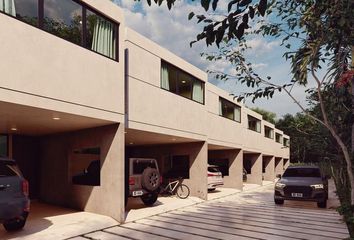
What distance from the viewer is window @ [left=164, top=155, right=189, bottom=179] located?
16.4m

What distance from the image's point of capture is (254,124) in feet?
82.5

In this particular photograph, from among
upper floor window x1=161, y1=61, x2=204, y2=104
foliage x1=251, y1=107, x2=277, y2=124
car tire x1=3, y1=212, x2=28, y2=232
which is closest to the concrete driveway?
car tire x1=3, y1=212, x2=28, y2=232

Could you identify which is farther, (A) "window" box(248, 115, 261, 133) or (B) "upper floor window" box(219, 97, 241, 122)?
(A) "window" box(248, 115, 261, 133)

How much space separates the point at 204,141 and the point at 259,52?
20.8ft

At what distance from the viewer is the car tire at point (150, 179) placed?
36.0 ft

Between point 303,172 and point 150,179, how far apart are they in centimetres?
714

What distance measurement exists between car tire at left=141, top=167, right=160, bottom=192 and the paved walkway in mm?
1027

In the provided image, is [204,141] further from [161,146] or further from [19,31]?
[19,31]

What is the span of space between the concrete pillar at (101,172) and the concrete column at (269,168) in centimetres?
2107

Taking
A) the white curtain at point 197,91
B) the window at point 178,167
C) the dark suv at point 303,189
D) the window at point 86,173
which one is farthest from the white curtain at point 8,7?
the window at point 178,167

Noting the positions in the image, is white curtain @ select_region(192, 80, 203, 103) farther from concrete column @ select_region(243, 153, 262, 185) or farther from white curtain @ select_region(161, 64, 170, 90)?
concrete column @ select_region(243, 153, 262, 185)

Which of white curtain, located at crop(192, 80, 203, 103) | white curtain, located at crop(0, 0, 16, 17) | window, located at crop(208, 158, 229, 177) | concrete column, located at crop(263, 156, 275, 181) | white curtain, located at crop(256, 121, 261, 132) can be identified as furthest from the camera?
concrete column, located at crop(263, 156, 275, 181)

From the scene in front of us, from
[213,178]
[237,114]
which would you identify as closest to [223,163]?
[237,114]

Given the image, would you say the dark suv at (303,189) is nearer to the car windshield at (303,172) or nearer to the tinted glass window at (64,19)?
the car windshield at (303,172)
